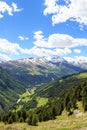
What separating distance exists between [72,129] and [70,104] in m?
47.8

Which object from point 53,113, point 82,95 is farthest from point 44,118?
point 82,95

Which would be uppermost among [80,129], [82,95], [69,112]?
[82,95]

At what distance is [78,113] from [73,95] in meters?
20.3

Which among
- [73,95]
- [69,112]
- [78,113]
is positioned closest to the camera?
[78,113]

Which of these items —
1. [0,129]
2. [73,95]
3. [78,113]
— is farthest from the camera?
[73,95]

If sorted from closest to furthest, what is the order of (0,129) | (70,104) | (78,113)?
(0,129) → (78,113) → (70,104)

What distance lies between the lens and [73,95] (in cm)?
10331

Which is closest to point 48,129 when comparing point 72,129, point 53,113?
point 72,129

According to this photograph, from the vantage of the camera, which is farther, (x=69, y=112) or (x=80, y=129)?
(x=69, y=112)

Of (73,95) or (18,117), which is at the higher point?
(73,95)

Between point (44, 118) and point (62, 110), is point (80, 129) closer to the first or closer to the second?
point (44, 118)

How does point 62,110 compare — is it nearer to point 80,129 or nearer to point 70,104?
point 70,104

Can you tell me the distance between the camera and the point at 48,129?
55.6 meters

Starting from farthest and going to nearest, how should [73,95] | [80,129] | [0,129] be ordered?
[73,95] < [0,129] < [80,129]
